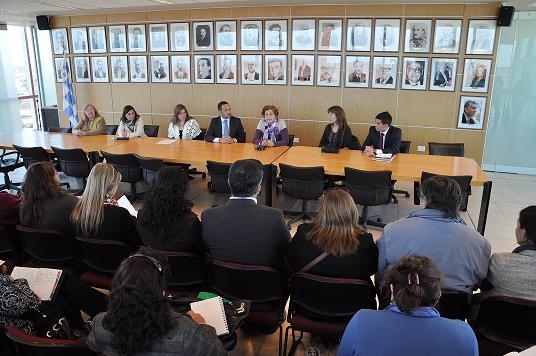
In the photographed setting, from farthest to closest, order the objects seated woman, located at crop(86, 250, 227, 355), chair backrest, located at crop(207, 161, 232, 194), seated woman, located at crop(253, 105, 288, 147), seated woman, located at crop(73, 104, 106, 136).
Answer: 1. seated woman, located at crop(73, 104, 106, 136)
2. seated woman, located at crop(253, 105, 288, 147)
3. chair backrest, located at crop(207, 161, 232, 194)
4. seated woman, located at crop(86, 250, 227, 355)

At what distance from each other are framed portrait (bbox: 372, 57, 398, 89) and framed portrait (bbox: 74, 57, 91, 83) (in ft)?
20.2

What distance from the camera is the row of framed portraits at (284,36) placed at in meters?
6.87

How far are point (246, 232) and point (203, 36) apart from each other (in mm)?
6433

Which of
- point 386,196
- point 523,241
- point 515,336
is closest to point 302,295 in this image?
point 515,336

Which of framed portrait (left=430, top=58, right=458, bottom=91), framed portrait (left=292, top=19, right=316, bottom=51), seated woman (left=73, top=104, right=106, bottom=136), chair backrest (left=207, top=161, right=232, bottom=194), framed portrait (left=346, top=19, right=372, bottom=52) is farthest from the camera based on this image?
framed portrait (left=292, top=19, right=316, bottom=51)

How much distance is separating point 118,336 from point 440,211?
180 cm

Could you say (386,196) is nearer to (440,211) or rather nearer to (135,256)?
(440,211)

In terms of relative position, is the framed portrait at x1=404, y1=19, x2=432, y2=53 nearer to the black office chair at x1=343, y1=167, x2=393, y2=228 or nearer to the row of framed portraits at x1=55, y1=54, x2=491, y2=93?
the row of framed portraits at x1=55, y1=54, x2=491, y2=93

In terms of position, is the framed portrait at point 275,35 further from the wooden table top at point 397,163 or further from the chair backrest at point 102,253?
the chair backrest at point 102,253

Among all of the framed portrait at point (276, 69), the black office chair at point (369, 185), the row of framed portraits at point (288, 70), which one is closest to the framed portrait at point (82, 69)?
the row of framed portraits at point (288, 70)

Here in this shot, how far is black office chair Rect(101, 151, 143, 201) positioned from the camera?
5.18m

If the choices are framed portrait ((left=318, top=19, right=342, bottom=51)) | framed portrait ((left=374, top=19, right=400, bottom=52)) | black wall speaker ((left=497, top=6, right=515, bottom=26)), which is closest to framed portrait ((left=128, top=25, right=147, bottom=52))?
framed portrait ((left=318, top=19, right=342, bottom=51))

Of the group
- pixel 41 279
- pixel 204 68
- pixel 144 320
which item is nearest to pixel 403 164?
pixel 41 279

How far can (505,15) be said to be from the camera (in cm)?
648
